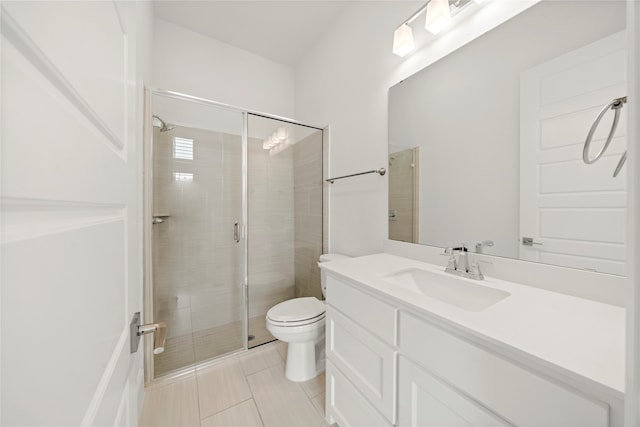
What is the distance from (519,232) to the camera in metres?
1.00

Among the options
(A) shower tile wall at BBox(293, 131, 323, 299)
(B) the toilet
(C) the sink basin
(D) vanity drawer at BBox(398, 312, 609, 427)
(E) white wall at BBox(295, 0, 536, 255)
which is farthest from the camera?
(A) shower tile wall at BBox(293, 131, 323, 299)

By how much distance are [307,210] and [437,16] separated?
61.7 inches

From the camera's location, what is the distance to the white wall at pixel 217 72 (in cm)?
203

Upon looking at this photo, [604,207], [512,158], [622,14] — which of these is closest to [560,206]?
[604,207]

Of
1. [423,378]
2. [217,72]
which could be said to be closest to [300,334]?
[423,378]

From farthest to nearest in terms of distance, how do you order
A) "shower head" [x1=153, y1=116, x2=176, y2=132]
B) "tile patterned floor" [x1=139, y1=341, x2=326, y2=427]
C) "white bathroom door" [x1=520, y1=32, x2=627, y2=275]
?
"shower head" [x1=153, y1=116, x2=176, y2=132] → "tile patterned floor" [x1=139, y1=341, x2=326, y2=427] → "white bathroom door" [x1=520, y1=32, x2=627, y2=275]

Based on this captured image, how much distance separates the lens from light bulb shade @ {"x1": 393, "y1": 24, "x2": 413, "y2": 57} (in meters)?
1.35

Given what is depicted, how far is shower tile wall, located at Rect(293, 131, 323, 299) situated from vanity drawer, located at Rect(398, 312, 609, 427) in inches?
56.9

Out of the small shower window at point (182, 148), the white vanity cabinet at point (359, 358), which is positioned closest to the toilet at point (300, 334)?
the white vanity cabinet at point (359, 358)

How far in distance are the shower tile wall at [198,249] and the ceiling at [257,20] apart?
97cm

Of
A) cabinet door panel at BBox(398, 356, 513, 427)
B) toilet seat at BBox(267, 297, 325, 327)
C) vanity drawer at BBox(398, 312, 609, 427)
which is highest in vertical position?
vanity drawer at BBox(398, 312, 609, 427)

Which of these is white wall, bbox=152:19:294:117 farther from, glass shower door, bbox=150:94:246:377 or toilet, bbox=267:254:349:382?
toilet, bbox=267:254:349:382

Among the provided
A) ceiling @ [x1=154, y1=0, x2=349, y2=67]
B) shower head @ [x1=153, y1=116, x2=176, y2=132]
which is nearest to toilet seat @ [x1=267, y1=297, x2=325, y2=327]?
shower head @ [x1=153, y1=116, x2=176, y2=132]

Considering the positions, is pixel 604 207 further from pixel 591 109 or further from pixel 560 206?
pixel 591 109
